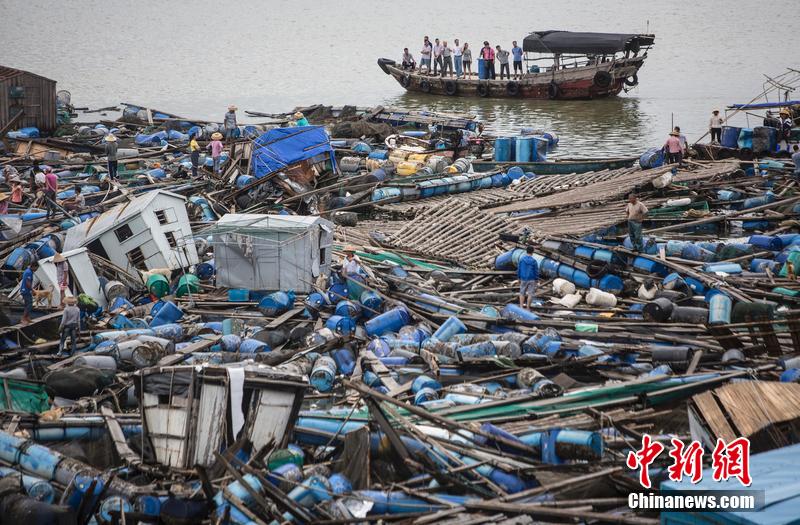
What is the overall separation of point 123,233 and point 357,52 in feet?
190

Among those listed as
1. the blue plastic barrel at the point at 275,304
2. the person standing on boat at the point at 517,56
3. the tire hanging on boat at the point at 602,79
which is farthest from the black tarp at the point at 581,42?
the blue plastic barrel at the point at 275,304

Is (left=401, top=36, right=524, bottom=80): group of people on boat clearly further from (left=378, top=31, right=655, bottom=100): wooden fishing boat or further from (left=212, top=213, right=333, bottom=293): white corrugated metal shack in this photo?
(left=212, top=213, right=333, bottom=293): white corrugated metal shack

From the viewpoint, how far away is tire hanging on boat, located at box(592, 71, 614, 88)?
40625 mm

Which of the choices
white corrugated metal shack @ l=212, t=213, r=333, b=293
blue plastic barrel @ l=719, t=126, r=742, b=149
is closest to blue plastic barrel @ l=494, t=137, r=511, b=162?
blue plastic barrel @ l=719, t=126, r=742, b=149

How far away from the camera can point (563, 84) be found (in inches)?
1636

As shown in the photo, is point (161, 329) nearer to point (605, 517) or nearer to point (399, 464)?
point (399, 464)

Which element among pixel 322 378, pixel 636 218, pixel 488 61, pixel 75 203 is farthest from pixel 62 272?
pixel 488 61

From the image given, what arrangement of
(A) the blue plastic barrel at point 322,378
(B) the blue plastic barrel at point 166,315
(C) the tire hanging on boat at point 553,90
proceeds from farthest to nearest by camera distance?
(C) the tire hanging on boat at point 553,90, (B) the blue plastic barrel at point 166,315, (A) the blue plastic barrel at point 322,378

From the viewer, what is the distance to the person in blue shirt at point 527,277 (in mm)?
14664

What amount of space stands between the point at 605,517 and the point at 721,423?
75.5 inches

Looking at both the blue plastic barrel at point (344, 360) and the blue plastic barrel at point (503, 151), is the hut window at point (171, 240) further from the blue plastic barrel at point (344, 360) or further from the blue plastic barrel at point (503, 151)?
the blue plastic barrel at point (503, 151)

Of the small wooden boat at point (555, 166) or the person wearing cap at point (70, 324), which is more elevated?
the small wooden boat at point (555, 166)

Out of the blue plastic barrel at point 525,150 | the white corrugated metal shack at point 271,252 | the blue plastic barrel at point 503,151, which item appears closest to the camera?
the white corrugated metal shack at point 271,252

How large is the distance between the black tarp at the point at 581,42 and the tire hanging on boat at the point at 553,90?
9.10 feet
